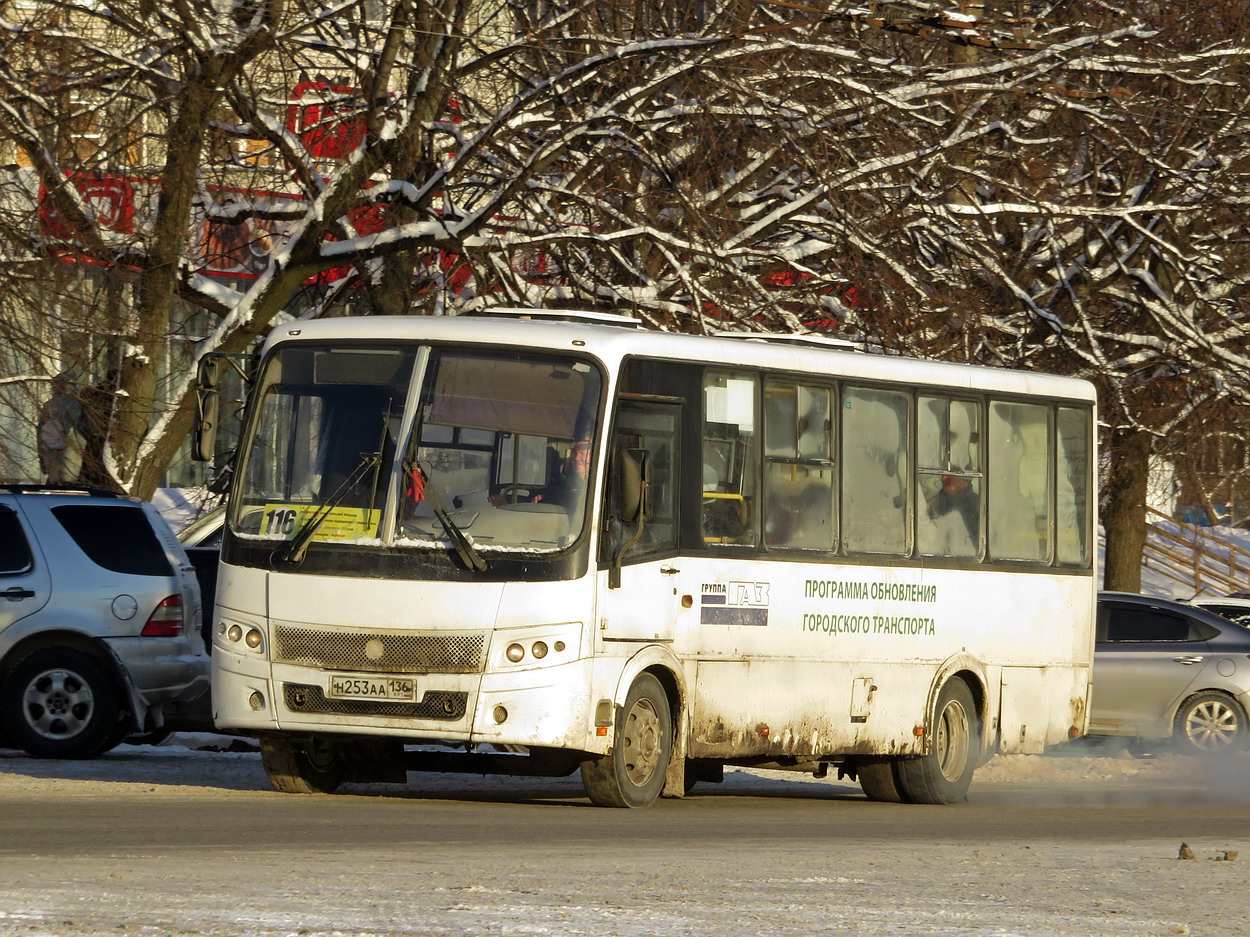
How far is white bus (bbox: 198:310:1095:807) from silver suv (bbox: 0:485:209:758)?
2418mm

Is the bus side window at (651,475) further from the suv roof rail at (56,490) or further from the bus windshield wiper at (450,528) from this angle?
the suv roof rail at (56,490)

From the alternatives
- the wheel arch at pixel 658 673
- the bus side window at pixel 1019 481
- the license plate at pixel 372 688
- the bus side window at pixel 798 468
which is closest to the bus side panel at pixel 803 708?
the wheel arch at pixel 658 673

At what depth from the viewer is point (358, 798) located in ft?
43.2

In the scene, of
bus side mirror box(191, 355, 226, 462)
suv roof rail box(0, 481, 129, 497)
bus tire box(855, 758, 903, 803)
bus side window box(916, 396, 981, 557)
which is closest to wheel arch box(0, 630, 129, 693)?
suv roof rail box(0, 481, 129, 497)

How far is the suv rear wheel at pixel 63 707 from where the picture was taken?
49.8 feet

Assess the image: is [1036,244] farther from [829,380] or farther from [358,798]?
[358,798]

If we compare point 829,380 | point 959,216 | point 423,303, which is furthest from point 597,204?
point 829,380

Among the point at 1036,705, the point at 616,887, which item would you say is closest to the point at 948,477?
the point at 1036,705

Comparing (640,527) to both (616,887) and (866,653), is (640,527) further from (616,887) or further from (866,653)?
(616,887)

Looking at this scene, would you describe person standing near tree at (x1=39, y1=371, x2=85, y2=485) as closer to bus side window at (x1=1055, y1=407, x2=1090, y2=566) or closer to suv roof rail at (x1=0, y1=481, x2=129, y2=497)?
suv roof rail at (x1=0, y1=481, x2=129, y2=497)

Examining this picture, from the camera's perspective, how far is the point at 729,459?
13.4 meters

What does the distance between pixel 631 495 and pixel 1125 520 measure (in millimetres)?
19057

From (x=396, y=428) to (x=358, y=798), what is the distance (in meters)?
2.26

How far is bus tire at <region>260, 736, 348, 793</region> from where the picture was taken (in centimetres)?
1307
